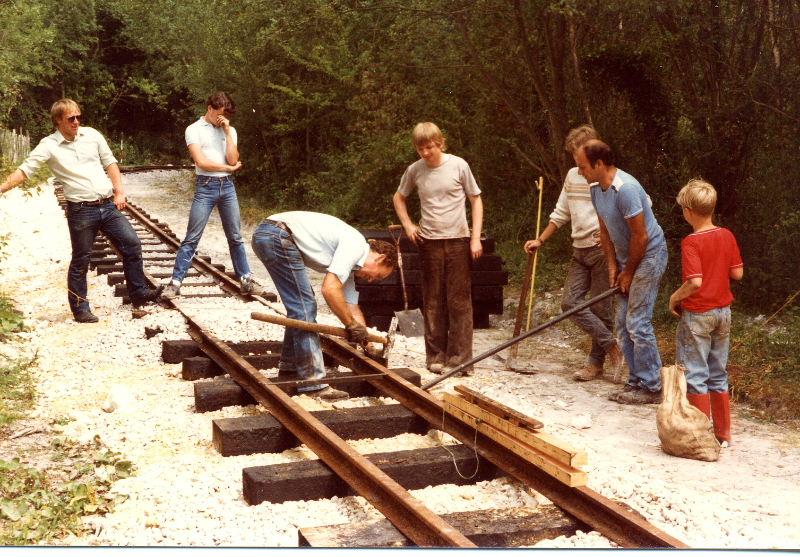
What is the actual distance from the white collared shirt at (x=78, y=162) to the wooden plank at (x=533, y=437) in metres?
4.75

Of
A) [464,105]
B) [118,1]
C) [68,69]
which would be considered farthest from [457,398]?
[118,1]

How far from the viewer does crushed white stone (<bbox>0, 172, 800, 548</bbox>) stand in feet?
14.2

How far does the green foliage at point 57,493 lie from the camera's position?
430 cm

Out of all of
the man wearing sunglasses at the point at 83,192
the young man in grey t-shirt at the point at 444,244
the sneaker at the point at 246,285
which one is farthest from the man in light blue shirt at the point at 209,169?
the young man in grey t-shirt at the point at 444,244

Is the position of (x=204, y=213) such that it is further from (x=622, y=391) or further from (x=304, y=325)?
(x=622, y=391)

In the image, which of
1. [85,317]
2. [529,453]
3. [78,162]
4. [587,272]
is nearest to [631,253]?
[587,272]

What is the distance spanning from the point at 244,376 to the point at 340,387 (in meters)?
0.67

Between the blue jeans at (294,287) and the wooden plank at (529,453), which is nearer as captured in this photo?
the wooden plank at (529,453)

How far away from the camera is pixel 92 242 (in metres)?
9.05

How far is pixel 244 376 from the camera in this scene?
655 cm

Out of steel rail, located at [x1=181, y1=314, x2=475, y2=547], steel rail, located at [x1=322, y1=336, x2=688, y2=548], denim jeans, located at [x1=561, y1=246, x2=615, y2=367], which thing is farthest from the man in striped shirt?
steel rail, located at [x1=181, y1=314, x2=475, y2=547]

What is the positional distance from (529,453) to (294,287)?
2300mm

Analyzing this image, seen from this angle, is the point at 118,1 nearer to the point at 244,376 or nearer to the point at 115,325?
the point at 115,325

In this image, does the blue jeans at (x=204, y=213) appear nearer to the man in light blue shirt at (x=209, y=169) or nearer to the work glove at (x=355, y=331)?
the man in light blue shirt at (x=209, y=169)
